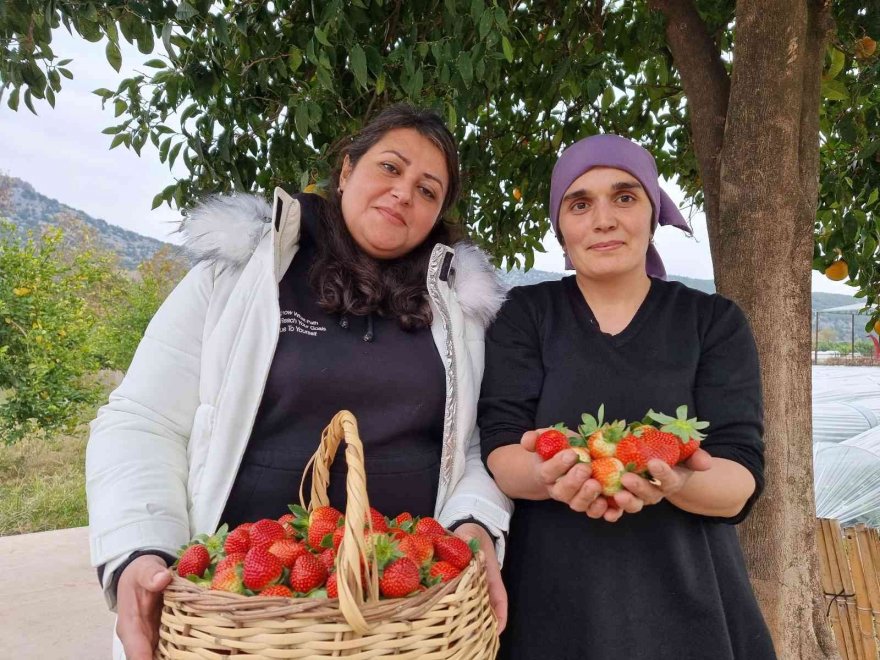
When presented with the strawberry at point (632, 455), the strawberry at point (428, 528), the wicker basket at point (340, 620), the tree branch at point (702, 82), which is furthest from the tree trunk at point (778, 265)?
the wicker basket at point (340, 620)

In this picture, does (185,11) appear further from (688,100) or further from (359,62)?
(688,100)

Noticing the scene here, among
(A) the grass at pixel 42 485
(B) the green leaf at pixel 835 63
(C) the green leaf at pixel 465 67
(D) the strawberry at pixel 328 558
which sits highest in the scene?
(B) the green leaf at pixel 835 63

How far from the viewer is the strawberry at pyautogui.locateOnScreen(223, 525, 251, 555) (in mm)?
1104

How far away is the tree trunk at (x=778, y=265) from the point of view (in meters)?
2.11

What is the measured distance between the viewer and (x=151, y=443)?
136 centimetres

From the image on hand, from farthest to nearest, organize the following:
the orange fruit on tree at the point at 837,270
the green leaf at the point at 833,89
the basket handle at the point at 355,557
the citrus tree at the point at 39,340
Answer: the citrus tree at the point at 39,340
the orange fruit on tree at the point at 837,270
the green leaf at the point at 833,89
the basket handle at the point at 355,557

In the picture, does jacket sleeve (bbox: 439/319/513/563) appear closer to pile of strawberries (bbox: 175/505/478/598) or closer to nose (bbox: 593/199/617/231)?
pile of strawberries (bbox: 175/505/478/598)

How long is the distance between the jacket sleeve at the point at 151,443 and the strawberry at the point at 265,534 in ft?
0.79

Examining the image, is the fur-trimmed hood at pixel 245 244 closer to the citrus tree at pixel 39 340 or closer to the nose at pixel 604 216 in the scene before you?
the nose at pixel 604 216

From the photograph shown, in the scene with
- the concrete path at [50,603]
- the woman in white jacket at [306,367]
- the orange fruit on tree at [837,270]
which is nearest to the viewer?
the woman in white jacket at [306,367]

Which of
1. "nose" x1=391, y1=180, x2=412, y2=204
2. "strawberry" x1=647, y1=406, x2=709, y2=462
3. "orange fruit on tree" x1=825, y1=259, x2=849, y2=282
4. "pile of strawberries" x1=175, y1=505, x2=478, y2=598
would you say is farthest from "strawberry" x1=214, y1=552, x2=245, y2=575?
"orange fruit on tree" x1=825, y1=259, x2=849, y2=282

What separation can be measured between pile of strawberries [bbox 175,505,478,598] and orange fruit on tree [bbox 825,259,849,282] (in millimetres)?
2331

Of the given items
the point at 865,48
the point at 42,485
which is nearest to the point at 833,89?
the point at 865,48

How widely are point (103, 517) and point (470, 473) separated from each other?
0.73 meters
